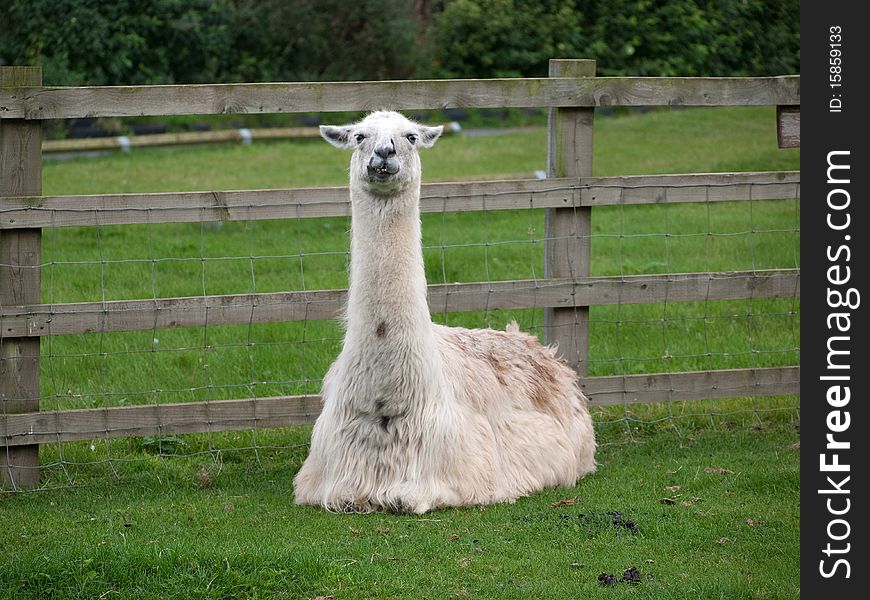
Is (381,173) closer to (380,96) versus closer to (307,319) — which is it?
(380,96)

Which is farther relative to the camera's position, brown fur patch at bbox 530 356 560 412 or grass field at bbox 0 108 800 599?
brown fur patch at bbox 530 356 560 412

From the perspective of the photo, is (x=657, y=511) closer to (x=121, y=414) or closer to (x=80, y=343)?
(x=121, y=414)

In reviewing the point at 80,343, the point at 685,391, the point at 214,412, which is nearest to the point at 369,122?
the point at 214,412

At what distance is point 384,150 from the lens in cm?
600

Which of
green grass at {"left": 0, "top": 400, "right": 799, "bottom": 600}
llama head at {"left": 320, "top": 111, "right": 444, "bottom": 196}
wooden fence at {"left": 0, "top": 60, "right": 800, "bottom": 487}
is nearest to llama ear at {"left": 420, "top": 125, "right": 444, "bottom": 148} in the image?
llama head at {"left": 320, "top": 111, "right": 444, "bottom": 196}

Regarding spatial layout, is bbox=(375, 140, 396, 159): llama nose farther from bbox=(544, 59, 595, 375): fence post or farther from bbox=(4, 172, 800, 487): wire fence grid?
bbox=(544, 59, 595, 375): fence post

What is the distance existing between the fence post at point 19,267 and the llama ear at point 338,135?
1634 mm

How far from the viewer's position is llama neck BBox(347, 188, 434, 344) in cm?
618

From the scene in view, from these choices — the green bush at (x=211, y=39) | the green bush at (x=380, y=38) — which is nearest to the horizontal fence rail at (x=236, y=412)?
the green bush at (x=380, y=38)

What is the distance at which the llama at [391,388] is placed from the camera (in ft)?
20.3

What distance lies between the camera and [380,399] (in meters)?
6.26

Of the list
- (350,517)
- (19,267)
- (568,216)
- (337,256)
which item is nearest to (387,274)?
(350,517)

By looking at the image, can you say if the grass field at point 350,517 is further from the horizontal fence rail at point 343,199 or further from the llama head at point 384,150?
the llama head at point 384,150
